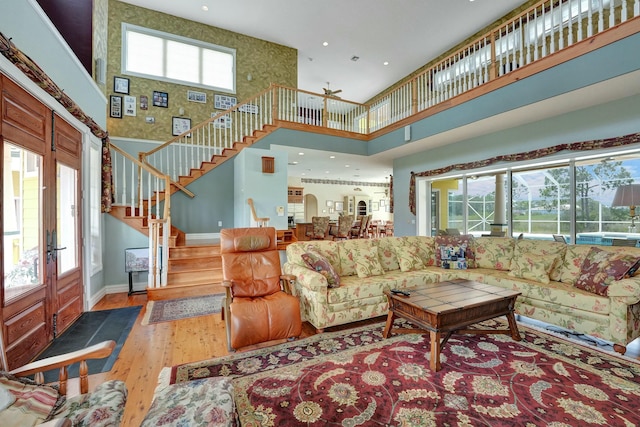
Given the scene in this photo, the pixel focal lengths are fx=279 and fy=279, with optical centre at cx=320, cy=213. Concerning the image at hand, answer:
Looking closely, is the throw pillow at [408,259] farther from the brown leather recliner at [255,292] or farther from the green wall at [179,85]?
the green wall at [179,85]

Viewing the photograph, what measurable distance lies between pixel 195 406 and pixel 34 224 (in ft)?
8.71

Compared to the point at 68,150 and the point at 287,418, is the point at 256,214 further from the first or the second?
the point at 287,418

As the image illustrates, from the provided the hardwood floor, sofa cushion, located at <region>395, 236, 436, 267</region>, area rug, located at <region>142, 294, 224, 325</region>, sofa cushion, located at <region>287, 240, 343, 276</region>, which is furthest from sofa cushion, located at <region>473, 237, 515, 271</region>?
area rug, located at <region>142, 294, 224, 325</region>

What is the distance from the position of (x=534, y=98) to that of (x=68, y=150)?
5991mm

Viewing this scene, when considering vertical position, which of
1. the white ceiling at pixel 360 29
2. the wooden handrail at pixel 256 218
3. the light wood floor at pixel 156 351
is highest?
the white ceiling at pixel 360 29

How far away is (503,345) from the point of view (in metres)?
2.64

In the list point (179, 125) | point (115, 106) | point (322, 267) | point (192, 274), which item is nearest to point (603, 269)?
point (322, 267)

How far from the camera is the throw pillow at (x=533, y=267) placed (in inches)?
130

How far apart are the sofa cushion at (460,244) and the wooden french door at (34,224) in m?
4.64

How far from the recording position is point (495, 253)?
4.04 m

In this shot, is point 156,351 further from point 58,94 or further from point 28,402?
point 58,94

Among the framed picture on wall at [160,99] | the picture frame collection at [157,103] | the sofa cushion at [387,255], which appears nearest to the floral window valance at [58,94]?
the picture frame collection at [157,103]

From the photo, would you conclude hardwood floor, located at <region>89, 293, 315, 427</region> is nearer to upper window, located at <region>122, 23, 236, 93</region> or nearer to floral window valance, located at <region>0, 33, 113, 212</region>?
floral window valance, located at <region>0, 33, 113, 212</region>

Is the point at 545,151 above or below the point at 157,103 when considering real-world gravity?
below
